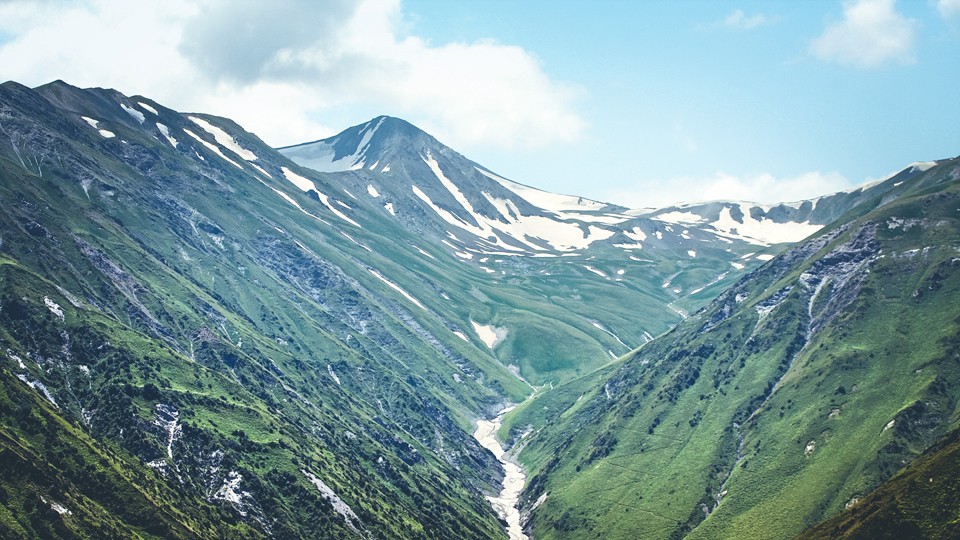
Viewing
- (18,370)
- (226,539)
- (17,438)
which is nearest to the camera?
(17,438)

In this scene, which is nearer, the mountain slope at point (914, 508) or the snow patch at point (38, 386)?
the mountain slope at point (914, 508)

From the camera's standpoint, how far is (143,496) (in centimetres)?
16575

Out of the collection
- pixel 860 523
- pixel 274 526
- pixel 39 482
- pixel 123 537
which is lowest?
pixel 274 526

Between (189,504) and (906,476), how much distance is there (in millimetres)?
161741

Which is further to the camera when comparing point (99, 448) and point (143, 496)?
point (99, 448)

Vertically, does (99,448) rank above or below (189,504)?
above

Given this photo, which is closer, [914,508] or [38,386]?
[914,508]

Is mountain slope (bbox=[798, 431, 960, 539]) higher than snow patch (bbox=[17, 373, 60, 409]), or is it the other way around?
mountain slope (bbox=[798, 431, 960, 539])

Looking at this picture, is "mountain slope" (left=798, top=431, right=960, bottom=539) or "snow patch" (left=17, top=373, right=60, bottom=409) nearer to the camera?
"mountain slope" (left=798, top=431, right=960, bottom=539)

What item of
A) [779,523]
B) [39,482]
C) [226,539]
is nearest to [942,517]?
[779,523]

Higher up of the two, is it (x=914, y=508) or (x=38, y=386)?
(x=914, y=508)

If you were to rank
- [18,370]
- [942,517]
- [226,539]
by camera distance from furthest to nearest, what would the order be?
[18,370]
[226,539]
[942,517]

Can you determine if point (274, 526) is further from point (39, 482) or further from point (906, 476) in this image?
point (906, 476)

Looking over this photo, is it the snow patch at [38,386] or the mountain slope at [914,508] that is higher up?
the mountain slope at [914,508]
